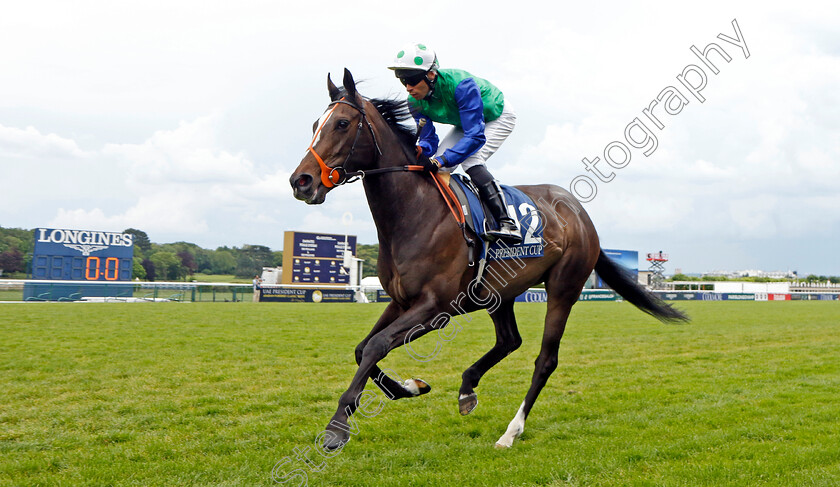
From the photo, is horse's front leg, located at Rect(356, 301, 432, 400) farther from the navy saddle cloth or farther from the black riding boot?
the black riding boot

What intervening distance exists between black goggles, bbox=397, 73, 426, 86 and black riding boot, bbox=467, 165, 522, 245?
0.81m

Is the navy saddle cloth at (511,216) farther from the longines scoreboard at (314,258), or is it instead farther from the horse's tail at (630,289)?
the longines scoreboard at (314,258)

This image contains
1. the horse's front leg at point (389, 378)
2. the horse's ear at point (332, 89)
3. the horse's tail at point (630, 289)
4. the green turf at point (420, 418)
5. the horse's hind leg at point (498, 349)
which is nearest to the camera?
the green turf at point (420, 418)

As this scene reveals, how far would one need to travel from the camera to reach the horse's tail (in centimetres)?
628

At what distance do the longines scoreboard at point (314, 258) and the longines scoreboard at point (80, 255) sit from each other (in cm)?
884

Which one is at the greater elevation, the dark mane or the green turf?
the dark mane

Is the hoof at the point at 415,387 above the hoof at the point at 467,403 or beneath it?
above

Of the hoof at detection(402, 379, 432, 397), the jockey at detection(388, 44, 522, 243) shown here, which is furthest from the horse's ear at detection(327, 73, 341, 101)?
the hoof at detection(402, 379, 432, 397)

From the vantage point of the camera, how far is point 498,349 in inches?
205

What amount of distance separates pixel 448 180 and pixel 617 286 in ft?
8.88

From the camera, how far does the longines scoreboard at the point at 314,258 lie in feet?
122

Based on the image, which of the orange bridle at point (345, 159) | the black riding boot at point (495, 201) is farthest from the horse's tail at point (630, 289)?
the orange bridle at point (345, 159)

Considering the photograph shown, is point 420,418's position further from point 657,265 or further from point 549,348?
point 657,265

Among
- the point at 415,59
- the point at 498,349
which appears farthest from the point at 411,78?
the point at 498,349
